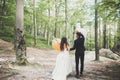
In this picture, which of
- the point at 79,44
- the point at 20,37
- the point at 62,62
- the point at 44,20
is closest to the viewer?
the point at 62,62

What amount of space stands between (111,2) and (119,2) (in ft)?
1.79

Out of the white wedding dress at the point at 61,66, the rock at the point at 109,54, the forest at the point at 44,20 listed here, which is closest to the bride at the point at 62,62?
the white wedding dress at the point at 61,66

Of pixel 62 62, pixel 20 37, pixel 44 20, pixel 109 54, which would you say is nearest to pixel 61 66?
pixel 62 62

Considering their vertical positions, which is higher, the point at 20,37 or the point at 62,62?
the point at 20,37

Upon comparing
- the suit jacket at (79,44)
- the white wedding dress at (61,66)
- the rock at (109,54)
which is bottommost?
the rock at (109,54)

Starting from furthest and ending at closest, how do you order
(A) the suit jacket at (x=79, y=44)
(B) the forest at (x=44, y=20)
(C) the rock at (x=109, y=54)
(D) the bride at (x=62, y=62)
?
(C) the rock at (x=109, y=54) < (B) the forest at (x=44, y=20) < (A) the suit jacket at (x=79, y=44) < (D) the bride at (x=62, y=62)

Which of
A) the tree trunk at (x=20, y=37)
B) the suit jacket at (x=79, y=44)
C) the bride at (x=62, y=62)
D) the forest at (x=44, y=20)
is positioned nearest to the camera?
the bride at (x=62, y=62)

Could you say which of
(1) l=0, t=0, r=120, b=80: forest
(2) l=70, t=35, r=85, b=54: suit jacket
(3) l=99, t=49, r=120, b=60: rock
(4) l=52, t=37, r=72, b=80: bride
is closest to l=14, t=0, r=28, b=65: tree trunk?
(1) l=0, t=0, r=120, b=80: forest

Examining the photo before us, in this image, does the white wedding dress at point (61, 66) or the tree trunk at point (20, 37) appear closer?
the white wedding dress at point (61, 66)

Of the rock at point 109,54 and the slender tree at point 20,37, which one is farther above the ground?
the slender tree at point 20,37

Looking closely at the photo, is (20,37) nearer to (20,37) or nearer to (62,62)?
(20,37)

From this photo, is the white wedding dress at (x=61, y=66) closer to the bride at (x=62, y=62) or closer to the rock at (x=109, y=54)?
the bride at (x=62, y=62)

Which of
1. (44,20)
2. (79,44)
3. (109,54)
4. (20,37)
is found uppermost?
(44,20)

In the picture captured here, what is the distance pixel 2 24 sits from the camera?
33500mm
